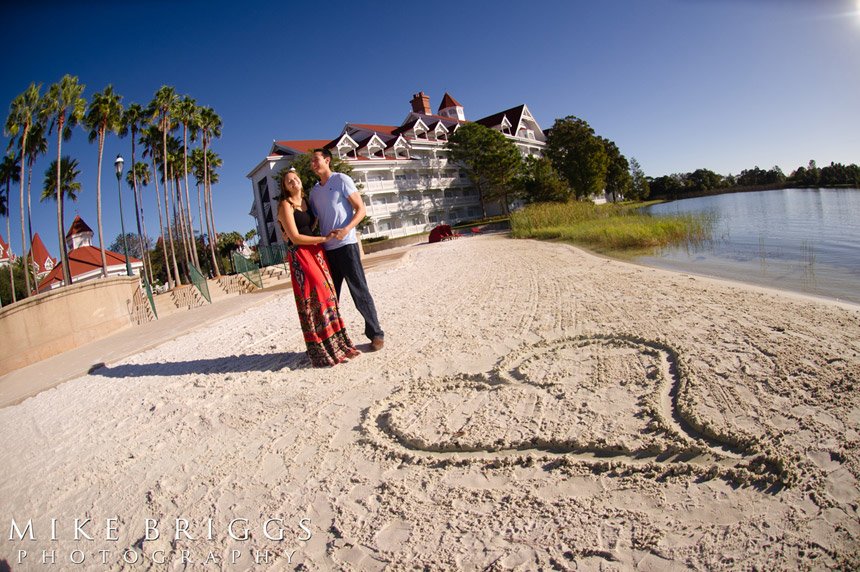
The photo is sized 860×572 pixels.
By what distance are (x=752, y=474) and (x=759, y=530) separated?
1.17ft

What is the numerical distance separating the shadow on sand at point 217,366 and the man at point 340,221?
0.99 m

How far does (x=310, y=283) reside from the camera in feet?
14.3

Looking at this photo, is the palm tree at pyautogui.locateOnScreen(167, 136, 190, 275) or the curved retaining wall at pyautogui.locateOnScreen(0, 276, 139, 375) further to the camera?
the palm tree at pyautogui.locateOnScreen(167, 136, 190, 275)

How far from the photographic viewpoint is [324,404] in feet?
11.5

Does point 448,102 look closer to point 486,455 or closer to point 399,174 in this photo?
point 399,174

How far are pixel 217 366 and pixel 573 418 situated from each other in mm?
4184

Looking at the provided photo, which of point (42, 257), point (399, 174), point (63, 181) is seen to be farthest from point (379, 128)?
point (42, 257)

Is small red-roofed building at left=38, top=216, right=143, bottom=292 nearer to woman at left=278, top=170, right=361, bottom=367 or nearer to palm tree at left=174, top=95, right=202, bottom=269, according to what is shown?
palm tree at left=174, top=95, right=202, bottom=269

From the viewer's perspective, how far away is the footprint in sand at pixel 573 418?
2166 mm

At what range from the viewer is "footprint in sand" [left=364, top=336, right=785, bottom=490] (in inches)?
85.3

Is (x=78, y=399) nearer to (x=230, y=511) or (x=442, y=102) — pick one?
(x=230, y=511)

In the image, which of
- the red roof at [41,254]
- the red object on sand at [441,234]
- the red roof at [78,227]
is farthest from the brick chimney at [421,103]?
the red roof at [41,254]

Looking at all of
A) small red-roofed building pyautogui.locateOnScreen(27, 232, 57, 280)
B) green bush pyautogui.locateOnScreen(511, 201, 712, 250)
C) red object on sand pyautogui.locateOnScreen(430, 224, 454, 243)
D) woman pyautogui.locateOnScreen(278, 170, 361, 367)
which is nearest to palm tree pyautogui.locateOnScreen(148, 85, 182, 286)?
red object on sand pyautogui.locateOnScreen(430, 224, 454, 243)

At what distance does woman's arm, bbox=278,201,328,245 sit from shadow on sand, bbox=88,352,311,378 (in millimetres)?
1311
